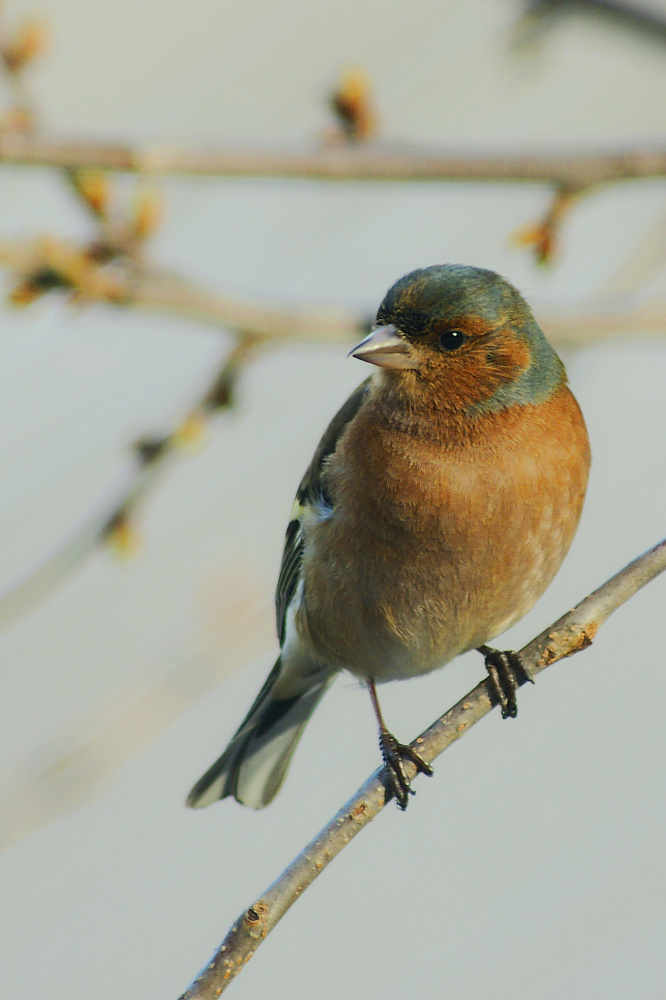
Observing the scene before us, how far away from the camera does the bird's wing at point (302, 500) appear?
335cm

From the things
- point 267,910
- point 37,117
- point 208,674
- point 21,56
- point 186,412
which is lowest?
point 267,910

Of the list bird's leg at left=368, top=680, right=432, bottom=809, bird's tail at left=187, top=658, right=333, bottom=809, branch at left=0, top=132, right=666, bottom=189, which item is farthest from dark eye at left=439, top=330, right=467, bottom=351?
bird's tail at left=187, top=658, right=333, bottom=809

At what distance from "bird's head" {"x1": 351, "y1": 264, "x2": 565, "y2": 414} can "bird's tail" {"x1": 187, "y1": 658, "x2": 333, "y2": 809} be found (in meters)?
1.30

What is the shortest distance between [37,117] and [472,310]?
49.0 inches

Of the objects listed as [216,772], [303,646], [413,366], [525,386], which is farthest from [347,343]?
[216,772]

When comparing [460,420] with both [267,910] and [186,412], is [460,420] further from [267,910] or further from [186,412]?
[267,910]

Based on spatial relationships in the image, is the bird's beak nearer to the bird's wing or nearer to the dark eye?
the dark eye

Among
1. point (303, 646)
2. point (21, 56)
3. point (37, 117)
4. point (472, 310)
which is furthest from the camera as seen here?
point (303, 646)

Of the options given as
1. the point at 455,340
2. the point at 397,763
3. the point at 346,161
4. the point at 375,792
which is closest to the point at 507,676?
the point at 397,763

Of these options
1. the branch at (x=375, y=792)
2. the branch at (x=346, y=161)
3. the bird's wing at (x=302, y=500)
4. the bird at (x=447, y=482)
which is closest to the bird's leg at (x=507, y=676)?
the bird at (x=447, y=482)

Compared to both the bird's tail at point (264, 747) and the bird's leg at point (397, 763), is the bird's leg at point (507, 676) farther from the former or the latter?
the bird's tail at point (264, 747)

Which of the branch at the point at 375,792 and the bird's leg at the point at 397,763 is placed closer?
the branch at the point at 375,792

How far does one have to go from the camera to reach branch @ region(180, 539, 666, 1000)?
2.09m

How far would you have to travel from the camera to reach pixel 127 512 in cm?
269
